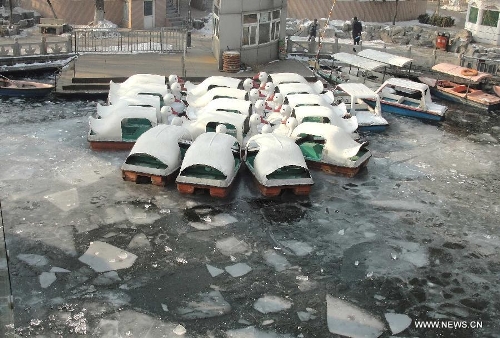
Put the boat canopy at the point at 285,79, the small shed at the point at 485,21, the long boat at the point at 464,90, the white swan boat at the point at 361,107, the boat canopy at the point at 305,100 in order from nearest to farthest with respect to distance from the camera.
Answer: the boat canopy at the point at 305,100, the white swan boat at the point at 361,107, the boat canopy at the point at 285,79, the long boat at the point at 464,90, the small shed at the point at 485,21

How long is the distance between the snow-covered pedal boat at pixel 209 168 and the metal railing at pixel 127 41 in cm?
1286

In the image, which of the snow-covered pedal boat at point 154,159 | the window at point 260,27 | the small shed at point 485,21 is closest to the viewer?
the snow-covered pedal boat at point 154,159

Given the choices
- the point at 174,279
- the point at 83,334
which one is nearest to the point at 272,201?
the point at 174,279

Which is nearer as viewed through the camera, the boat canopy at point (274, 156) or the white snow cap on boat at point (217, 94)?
Answer: the boat canopy at point (274, 156)

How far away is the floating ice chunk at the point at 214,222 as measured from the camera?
1354cm

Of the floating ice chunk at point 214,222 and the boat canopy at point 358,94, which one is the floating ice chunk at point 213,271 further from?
the boat canopy at point 358,94

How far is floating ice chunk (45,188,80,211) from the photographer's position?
14.1 meters

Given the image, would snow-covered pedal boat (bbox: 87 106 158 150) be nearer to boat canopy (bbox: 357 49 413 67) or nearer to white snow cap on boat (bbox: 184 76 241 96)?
white snow cap on boat (bbox: 184 76 241 96)

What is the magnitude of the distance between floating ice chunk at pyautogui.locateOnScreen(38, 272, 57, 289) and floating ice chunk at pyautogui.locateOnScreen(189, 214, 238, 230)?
3.42 m

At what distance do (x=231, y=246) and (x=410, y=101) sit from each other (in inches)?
515

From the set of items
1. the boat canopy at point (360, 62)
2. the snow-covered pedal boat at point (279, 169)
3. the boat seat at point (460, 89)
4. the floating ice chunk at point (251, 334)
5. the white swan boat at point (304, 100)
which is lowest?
the floating ice chunk at point (251, 334)

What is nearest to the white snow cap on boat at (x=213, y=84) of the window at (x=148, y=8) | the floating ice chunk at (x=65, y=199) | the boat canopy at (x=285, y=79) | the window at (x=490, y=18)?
the boat canopy at (x=285, y=79)

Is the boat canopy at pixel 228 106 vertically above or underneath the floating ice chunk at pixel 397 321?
above

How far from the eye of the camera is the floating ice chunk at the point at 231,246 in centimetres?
1260
